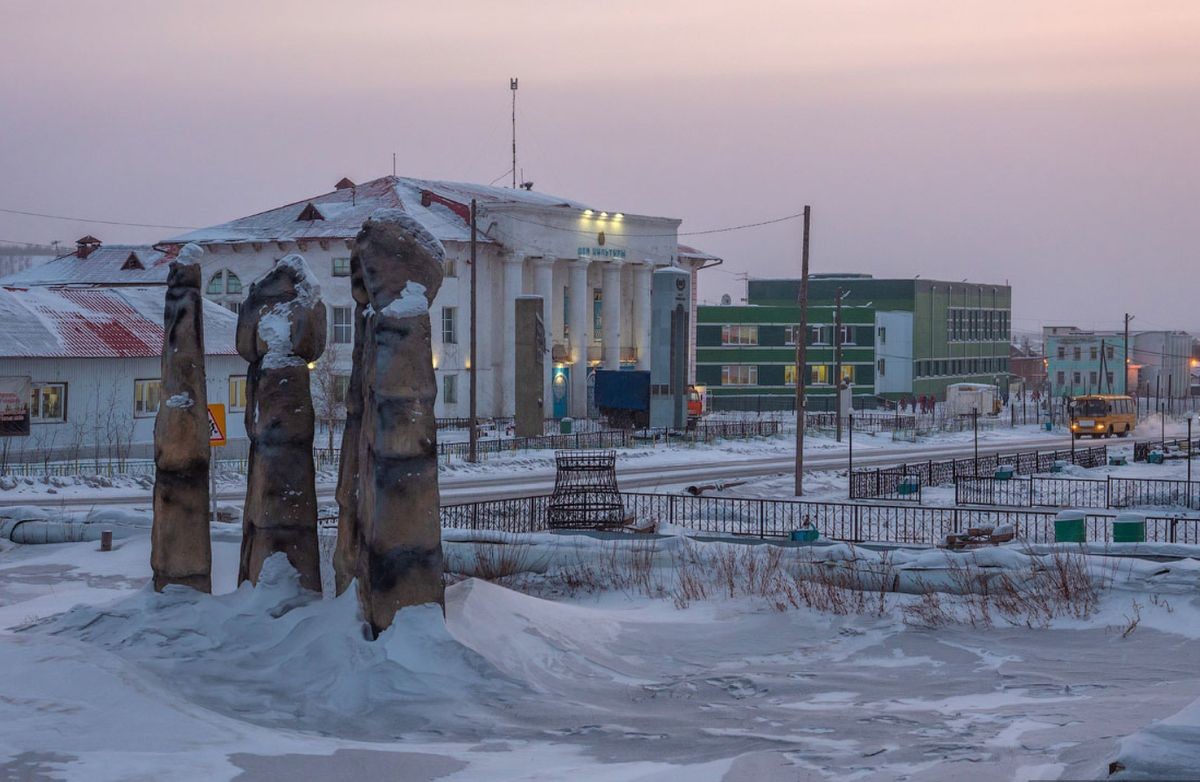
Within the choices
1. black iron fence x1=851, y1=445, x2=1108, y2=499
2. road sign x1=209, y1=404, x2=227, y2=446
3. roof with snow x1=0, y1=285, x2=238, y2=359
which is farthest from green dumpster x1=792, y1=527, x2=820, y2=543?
roof with snow x1=0, y1=285, x2=238, y2=359

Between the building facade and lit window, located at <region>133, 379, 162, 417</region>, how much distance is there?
168ft

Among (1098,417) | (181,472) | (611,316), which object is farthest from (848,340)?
(181,472)

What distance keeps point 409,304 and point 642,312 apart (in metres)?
66.3

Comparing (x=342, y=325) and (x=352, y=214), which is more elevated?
(x=352, y=214)

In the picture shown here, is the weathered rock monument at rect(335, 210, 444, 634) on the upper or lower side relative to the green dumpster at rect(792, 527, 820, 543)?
upper

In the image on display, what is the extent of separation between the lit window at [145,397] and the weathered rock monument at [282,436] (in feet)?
95.3

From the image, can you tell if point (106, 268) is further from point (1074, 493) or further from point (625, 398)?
point (1074, 493)

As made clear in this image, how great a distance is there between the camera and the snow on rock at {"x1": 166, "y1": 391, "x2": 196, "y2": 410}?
1587 centimetres

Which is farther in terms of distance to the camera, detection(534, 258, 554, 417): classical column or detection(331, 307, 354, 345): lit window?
detection(534, 258, 554, 417): classical column

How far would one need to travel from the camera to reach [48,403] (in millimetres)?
41000

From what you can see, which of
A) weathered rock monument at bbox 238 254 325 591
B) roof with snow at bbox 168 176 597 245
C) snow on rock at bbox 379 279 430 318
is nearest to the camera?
snow on rock at bbox 379 279 430 318

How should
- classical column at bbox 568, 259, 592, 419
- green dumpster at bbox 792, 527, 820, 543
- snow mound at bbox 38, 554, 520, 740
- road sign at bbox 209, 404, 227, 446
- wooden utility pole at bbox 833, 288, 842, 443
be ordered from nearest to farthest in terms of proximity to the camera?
snow mound at bbox 38, 554, 520, 740, road sign at bbox 209, 404, 227, 446, green dumpster at bbox 792, 527, 820, 543, wooden utility pole at bbox 833, 288, 842, 443, classical column at bbox 568, 259, 592, 419

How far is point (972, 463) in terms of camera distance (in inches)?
1751

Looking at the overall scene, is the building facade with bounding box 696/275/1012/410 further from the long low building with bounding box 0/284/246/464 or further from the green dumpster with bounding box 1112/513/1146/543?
the green dumpster with bounding box 1112/513/1146/543
